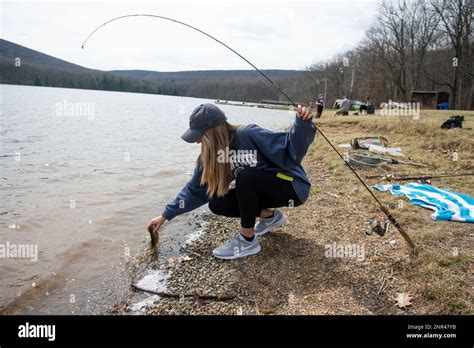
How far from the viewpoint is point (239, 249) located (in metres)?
4.14

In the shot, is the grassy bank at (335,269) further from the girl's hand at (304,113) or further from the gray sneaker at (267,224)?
the girl's hand at (304,113)

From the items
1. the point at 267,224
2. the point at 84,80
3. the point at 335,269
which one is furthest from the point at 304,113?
the point at 84,80

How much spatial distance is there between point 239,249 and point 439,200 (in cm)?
337

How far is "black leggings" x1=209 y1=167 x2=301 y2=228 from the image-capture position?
380 centimetres

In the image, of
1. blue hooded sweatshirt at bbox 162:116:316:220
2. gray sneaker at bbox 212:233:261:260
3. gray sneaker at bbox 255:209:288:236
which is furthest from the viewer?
gray sneaker at bbox 255:209:288:236

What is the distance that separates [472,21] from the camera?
1481 inches

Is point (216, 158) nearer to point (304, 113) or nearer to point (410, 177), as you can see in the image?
point (304, 113)

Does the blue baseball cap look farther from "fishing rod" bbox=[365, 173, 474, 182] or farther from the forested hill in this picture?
the forested hill

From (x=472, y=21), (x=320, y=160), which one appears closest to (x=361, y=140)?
(x=320, y=160)

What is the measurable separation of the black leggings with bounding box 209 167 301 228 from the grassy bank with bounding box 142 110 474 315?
58cm
